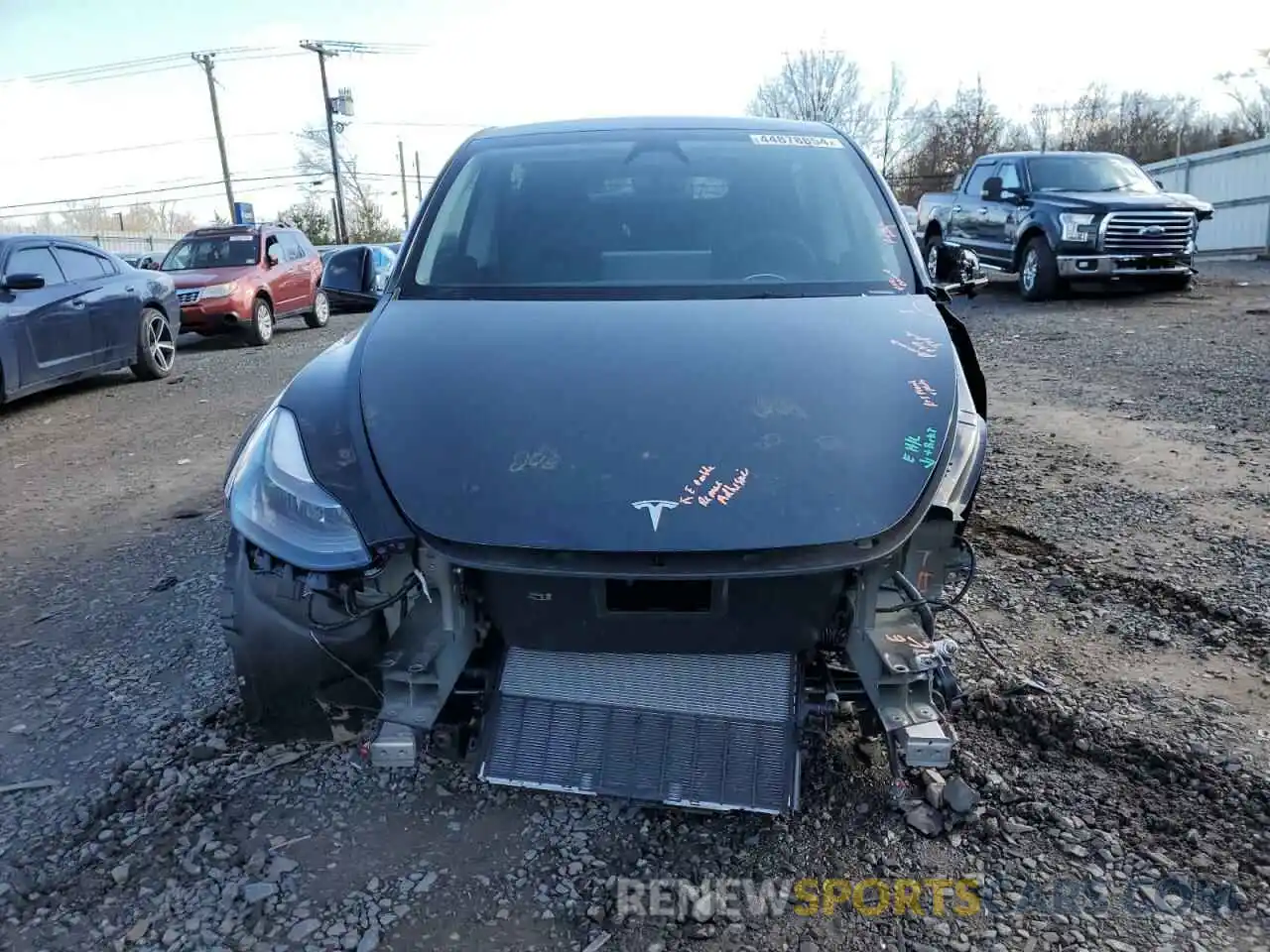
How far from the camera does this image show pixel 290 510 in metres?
2.21

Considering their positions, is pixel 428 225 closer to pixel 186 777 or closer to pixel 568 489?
pixel 568 489

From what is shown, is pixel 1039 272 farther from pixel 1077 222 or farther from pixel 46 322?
pixel 46 322

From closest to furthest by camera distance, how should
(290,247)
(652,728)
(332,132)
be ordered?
(652,728) < (290,247) < (332,132)

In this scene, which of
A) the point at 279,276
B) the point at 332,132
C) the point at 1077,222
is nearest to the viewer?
the point at 1077,222

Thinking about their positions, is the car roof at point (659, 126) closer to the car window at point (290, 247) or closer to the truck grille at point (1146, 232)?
the truck grille at point (1146, 232)

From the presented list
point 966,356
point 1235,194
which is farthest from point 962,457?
point 1235,194

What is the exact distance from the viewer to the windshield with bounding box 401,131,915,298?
3.08m

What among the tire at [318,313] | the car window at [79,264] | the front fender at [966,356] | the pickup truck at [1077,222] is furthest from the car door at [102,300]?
the pickup truck at [1077,222]

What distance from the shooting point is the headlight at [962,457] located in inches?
86.4

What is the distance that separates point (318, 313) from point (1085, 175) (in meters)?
11.8

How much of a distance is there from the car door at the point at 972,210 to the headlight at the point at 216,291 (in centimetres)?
1049

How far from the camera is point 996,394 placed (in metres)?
7.43

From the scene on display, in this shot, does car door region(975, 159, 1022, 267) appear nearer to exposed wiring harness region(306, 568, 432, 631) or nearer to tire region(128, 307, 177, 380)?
tire region(128, 307, 177, 380)

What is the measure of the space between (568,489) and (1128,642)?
221cm
